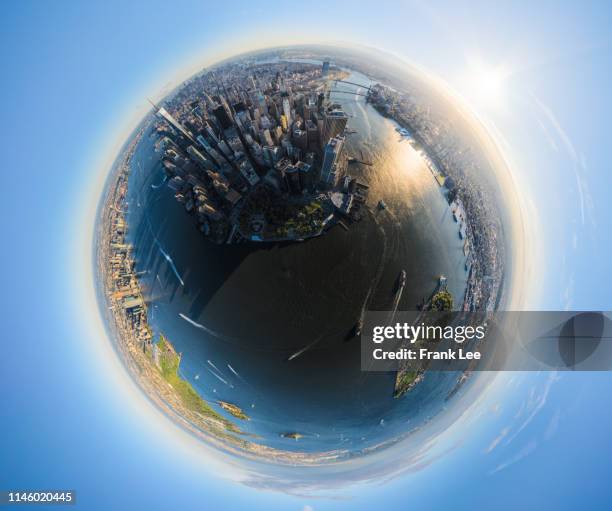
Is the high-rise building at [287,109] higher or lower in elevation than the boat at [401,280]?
higher

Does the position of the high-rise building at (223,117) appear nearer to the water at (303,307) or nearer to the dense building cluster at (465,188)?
the water at (303,307)

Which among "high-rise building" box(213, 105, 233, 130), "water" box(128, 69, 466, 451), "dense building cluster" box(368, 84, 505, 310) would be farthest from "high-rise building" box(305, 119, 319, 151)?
"dense building cluster" box(368, 84, 505, 310)

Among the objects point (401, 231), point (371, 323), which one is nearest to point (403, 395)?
point (371, 323)

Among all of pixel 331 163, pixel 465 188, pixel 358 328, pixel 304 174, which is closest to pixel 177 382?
pixel 358 328

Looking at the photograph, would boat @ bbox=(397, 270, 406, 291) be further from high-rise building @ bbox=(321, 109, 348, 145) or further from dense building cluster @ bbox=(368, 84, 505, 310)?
high-rise building @ bbox=(321, 109, 348, 145)

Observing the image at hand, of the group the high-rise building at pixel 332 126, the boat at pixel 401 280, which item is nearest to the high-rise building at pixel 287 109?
the high-rise building at pixel 332 126

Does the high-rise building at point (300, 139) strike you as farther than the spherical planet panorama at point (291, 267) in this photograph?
Yes
